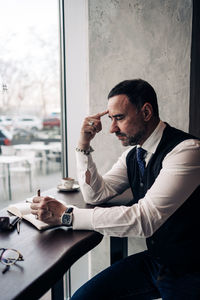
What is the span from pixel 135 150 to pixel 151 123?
21 cm

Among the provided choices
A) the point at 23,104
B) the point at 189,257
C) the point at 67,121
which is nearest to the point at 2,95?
the point at 67,121

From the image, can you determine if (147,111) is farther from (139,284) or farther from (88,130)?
(139,284)

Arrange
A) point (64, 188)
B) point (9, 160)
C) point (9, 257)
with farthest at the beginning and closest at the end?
1. point (9, 160)
2. point (64, 188)
3. point (9, 257)

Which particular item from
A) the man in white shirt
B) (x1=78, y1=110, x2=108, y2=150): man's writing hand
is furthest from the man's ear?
(x1=78, y1=110, x2=108, y2=150): man's writing hand

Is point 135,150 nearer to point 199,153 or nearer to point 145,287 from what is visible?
A: point 199,153

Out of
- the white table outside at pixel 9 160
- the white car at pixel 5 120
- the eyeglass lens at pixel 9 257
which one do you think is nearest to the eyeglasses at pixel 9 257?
the eyeglass lens at pixel 9 257

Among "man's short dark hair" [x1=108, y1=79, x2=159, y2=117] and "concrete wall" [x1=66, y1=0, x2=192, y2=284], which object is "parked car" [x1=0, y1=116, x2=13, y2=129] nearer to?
"concrete wall" [x1=66, y1=0, x2=192, y2=284]

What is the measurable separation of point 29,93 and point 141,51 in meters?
1.51

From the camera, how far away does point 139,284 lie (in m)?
1.22

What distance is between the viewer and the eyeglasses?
31.8 inches

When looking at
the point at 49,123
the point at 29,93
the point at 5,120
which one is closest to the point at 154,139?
the point at 5,120

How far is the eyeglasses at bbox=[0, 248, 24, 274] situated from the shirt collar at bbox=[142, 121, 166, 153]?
0.69 metres

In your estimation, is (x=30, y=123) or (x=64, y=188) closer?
(x=64, y=188)

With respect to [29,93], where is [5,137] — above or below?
below
